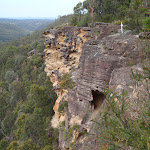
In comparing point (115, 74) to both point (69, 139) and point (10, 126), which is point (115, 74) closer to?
point (69, 139)

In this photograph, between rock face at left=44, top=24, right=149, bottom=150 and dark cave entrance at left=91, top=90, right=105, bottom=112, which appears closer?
rock face at left=44, top=24, right=149, bottom=150

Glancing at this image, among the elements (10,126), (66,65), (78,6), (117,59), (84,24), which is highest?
(78,6)

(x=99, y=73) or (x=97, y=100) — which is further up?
(x=99, y=73)

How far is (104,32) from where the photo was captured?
11461 millimetres

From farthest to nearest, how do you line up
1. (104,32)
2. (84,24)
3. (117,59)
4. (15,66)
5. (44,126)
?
(15,66) < (84,24) < (44,126) < (104,32) < (117,59)

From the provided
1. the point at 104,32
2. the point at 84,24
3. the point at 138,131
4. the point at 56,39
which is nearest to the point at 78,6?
the point at 84,24

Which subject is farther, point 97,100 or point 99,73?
point 97,100

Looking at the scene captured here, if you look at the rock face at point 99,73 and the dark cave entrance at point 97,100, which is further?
the dark cave entrance at point 97,100

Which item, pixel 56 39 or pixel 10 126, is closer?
pixel 56 39

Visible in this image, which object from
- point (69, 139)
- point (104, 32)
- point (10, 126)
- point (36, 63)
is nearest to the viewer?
point (69, 139)

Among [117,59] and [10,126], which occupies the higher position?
[117,59]

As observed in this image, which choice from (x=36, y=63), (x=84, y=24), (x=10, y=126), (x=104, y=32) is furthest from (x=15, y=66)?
(x=104, y=32)

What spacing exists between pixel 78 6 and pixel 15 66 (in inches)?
1037

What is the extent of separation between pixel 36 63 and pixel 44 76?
24.5 ft
